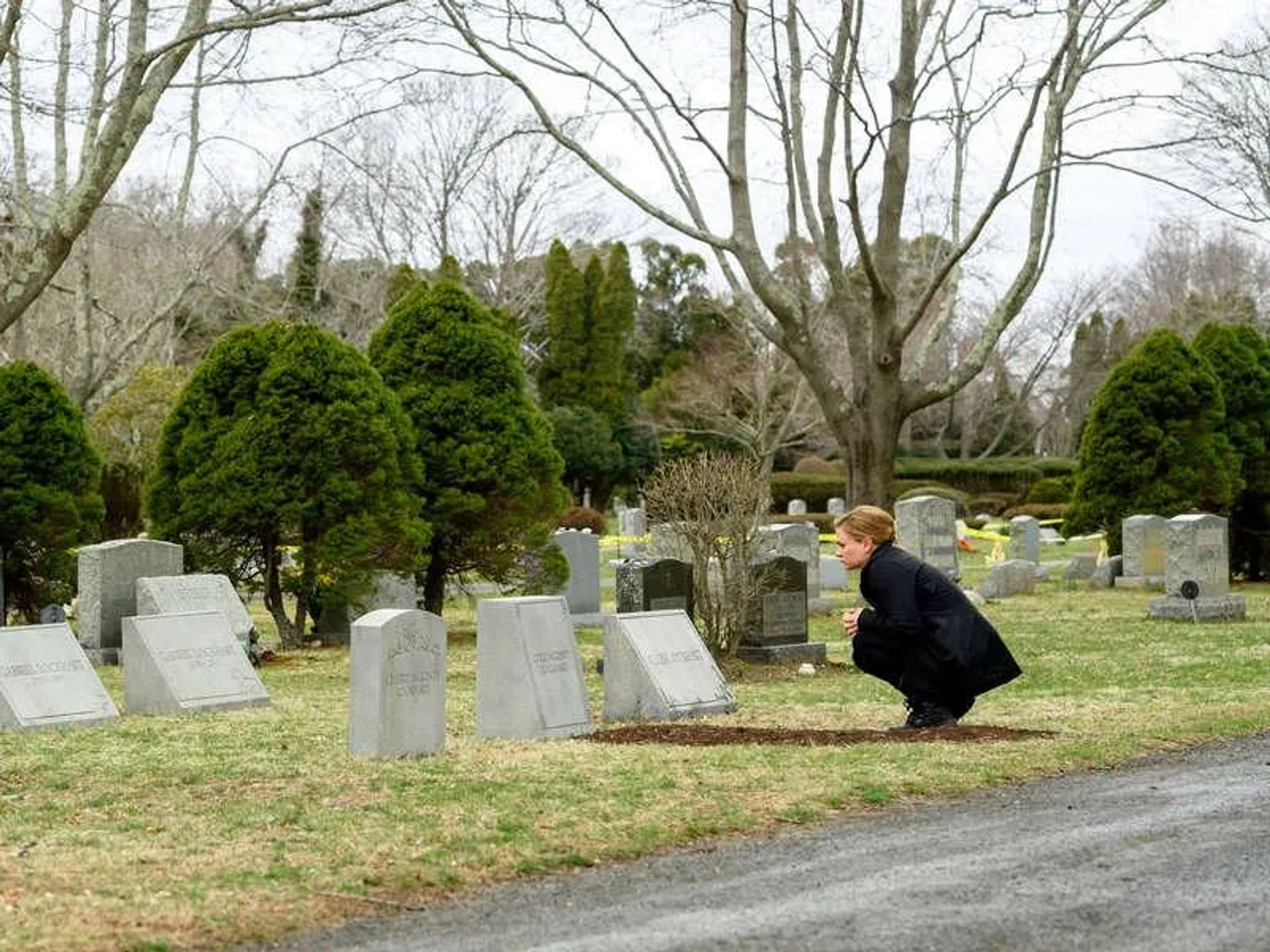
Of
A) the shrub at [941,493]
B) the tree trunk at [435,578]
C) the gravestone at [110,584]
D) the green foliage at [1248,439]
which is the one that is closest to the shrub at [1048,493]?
the shrub at [941,493]

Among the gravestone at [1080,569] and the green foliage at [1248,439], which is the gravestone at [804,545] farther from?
the green foliage at [1248,439]

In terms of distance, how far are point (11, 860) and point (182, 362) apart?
47458mm

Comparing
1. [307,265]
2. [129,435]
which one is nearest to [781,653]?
[129,435]

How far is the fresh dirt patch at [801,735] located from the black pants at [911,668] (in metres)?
0.20

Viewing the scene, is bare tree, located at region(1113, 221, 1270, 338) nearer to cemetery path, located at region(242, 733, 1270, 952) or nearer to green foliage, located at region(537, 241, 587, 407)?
green foliage, located at region(537, 241, 587, 407)

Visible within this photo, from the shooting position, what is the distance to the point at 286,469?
19.5 meters

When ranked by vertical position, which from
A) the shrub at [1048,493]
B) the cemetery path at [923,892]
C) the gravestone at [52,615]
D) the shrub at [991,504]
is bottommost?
the cemetery path at [923,892]

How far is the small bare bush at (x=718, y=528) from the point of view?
16859 mm

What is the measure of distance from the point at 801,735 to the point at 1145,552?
58.2 feet

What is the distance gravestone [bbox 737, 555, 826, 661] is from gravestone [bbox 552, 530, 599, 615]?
18.1 feet

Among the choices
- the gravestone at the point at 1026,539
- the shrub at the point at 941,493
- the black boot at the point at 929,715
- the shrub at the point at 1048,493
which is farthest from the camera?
the shrub at the point at 1048,493

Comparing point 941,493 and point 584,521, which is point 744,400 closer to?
point 941,493

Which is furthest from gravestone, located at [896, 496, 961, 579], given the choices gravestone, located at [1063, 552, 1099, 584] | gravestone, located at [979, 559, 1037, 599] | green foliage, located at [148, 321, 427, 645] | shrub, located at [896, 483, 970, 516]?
shrub, located at [896, 483, 970, 516]

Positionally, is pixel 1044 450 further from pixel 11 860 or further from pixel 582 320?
pixel 11 860
